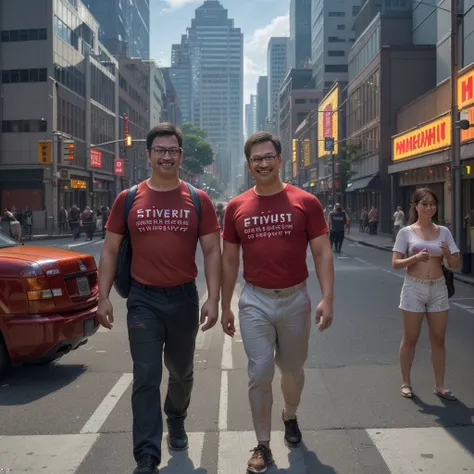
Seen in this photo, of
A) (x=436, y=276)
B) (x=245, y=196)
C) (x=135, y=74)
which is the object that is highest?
(x=135, y=74)

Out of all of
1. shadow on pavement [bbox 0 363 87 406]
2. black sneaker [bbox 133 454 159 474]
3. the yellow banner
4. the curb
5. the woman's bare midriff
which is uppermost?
the yellow banner

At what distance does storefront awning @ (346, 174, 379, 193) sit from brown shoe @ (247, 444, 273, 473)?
149 feet

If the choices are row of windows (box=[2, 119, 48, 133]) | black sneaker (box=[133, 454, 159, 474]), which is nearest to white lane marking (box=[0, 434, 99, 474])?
black sneaker (box=[133, 454, 159, 474])

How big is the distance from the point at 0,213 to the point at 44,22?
1447 centimetres

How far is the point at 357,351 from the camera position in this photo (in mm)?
8273

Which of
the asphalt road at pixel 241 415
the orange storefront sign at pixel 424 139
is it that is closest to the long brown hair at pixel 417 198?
the asphalt road at pixel 241 415

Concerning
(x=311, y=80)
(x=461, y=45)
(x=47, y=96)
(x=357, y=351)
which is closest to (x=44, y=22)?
(x=47, y=96)

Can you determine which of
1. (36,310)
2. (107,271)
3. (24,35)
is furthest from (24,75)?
(107,271)

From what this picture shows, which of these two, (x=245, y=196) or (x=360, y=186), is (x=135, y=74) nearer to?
(x=360, y=186)

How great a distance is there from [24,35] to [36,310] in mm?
48837

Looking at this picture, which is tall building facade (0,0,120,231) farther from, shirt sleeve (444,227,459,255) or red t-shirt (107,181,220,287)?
red t-shirt (107,181,220,287)

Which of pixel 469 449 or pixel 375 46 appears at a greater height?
pixel 375 46

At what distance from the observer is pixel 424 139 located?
34.1 m

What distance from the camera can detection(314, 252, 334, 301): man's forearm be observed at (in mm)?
4523
